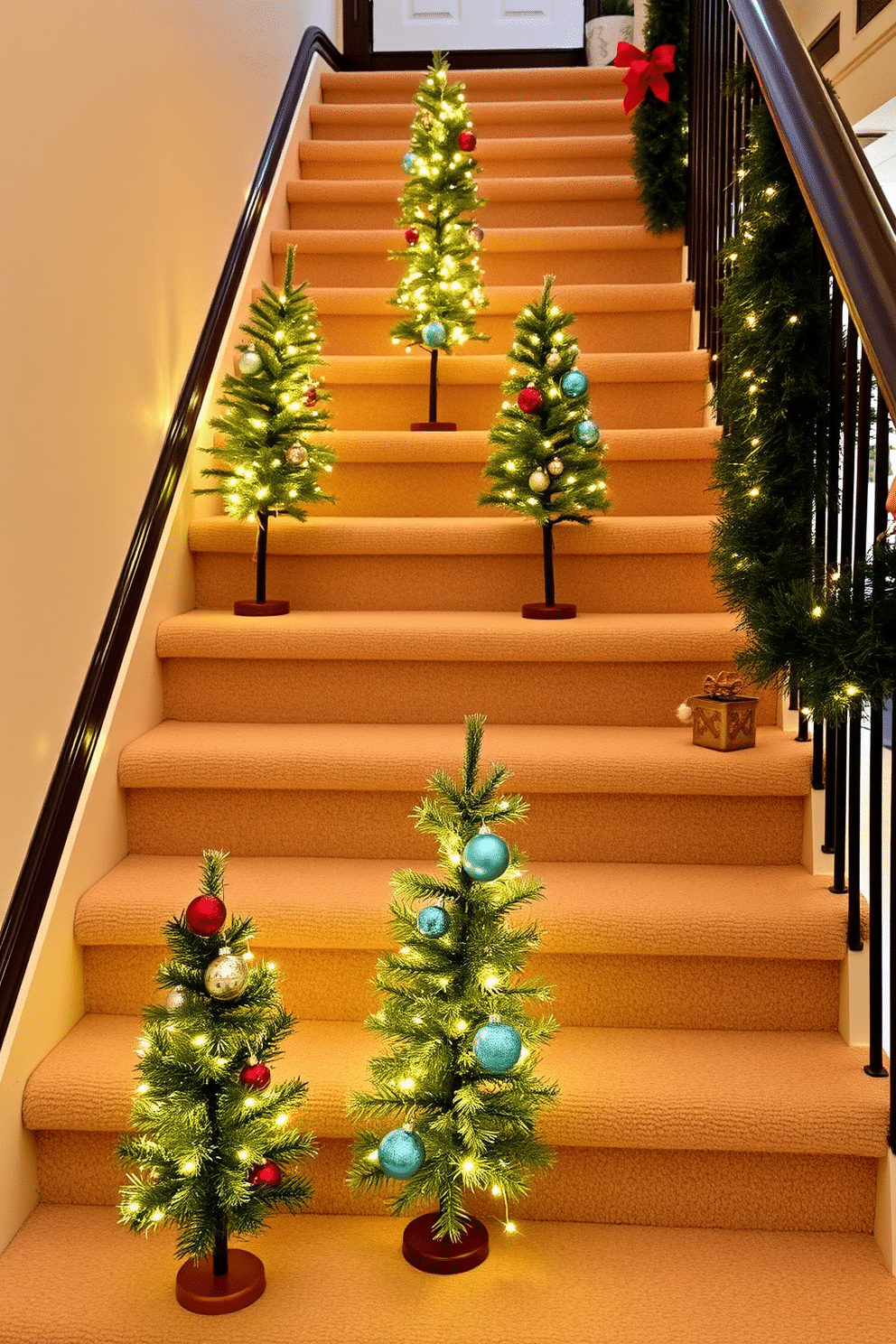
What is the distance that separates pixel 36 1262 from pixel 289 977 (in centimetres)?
57

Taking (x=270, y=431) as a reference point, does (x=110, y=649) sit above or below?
below

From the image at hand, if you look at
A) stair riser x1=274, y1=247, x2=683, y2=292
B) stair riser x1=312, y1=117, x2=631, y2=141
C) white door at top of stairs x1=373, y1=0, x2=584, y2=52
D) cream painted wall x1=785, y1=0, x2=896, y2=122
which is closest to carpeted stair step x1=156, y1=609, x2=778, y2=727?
stair riser x1=274, y1=247, x2=683, y2=292

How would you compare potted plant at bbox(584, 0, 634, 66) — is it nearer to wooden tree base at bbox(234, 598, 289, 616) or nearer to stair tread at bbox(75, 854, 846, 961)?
wooden tree base at bbox(234, 598, 289, 616)

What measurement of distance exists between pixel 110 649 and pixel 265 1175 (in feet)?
3.58

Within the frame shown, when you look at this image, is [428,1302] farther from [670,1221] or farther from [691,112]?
[691,112]

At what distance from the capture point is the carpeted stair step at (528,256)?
3.96m

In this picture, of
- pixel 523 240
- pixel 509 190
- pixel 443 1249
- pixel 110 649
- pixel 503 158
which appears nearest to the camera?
pixel 443 1249

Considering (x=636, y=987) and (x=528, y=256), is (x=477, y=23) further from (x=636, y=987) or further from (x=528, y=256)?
(x=636, y=987)

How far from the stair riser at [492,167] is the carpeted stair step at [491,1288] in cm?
395

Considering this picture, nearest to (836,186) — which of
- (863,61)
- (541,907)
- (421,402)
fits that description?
(541,907)

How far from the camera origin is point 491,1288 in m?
1.60

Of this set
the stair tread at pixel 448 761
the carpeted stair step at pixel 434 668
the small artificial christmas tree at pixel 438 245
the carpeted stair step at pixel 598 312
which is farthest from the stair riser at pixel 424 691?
the carpeted stair step at pixel 598 312

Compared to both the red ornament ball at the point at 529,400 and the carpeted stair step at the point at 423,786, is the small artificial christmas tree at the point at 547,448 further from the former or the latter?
the carpeted stair step at the point at 423,786

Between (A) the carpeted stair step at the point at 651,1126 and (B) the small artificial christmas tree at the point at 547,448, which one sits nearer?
(A) the carpeted stair step at the point at 651,1126
